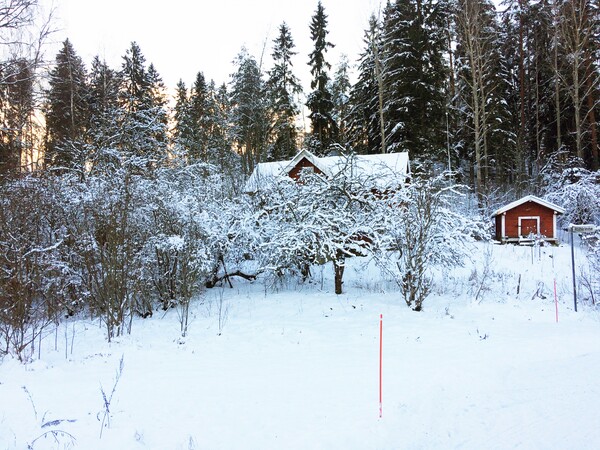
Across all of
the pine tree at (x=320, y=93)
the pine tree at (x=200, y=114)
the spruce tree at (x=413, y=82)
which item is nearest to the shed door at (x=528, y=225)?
the spruce tree at (x=413, y=82)

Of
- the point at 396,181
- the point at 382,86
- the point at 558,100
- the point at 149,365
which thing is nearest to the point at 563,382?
the point at 149,365

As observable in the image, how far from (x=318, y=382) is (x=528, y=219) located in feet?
59.7

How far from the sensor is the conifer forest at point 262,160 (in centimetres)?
717

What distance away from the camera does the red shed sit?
59.6 feet

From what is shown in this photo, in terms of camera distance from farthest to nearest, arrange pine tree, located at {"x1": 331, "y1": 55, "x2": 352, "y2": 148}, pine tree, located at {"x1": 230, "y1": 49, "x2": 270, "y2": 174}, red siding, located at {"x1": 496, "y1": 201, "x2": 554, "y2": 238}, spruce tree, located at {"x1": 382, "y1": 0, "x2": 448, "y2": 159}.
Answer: pine tree, located at {"x1": 331, "y1": 55, "x2": 352, "y2": 148} → spruce tree, located at {"x1": 382, "y1": 0, "x2": 448, "y2": 159} → pine tree, located at {"x1": 230, "y1": 49, "x2": 270, "y2": 174} → red siding, located at {"x1": 496, "y1": 201, "x2": 554, "y2": 238}

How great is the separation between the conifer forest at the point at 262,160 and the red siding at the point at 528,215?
6.09 feet

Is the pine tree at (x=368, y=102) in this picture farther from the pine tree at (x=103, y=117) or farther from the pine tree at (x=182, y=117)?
the pine tree at (x=103, y=117)

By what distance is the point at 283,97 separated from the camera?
86.6 feet

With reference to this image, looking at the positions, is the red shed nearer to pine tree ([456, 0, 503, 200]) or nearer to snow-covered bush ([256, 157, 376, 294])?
pine tree ([456, 0, 503, 200])

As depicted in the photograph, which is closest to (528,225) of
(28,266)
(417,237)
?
(417,237)

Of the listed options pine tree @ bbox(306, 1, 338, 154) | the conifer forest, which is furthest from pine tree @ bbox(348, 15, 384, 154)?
pine tree @ bbox(306, 1, 338, 154)

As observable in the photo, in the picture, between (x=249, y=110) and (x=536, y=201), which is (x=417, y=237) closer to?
(x=536, y=201)

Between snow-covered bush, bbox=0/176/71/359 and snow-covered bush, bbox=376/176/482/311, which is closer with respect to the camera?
snow-covered bush, bbox=0/176/71/359

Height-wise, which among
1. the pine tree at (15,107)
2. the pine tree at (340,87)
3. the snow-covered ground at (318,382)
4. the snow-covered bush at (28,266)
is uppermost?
the pine tree at (340,87)
